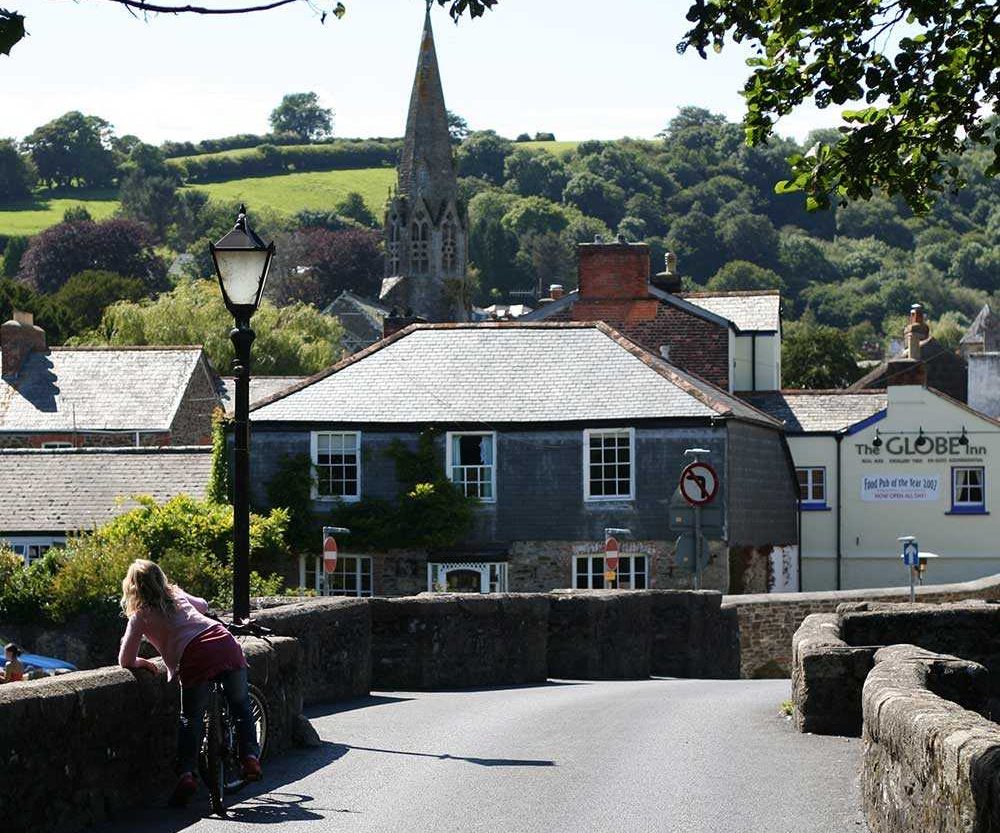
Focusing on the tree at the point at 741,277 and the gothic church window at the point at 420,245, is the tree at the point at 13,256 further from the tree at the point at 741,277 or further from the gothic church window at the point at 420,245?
the tree at the point at 741,277

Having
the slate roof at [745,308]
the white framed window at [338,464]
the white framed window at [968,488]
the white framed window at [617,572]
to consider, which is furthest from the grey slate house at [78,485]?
the white framed window at [968,488]

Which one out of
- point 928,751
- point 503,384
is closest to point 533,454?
point 503,384

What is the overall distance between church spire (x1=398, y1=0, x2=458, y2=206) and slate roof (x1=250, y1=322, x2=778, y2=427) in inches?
2672

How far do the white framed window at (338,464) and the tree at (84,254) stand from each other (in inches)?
3400

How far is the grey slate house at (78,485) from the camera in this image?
4497 cm

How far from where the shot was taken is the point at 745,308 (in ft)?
192

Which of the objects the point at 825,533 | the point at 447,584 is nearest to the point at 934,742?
the point at 447,584

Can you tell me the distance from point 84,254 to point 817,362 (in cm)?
5168

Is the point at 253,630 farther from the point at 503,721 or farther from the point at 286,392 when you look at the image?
the point at 286,392

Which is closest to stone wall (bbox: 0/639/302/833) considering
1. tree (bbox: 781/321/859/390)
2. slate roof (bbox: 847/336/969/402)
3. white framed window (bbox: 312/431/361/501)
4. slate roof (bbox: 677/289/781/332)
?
white framed window (bbox: 312/431/361/501)

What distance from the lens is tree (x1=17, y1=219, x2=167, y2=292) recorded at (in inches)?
5012

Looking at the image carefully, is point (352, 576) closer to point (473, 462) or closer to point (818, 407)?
point (473, 462)

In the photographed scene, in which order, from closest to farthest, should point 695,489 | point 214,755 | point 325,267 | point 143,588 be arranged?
1. point 143,588
2. point 214,755
3. point 695,489
4. point 325,267

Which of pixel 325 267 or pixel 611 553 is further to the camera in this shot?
pixel 325 267
